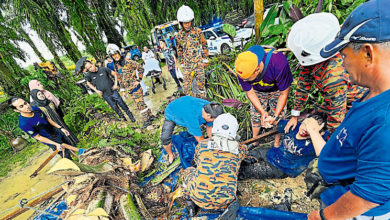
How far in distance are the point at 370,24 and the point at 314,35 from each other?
1.12m

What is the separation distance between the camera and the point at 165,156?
3.03 meters

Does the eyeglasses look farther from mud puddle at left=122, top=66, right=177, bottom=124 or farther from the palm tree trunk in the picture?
the palm tree trunk

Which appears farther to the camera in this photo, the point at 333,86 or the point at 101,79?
the point at 101,79

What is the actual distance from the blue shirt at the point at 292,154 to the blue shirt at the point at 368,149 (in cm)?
85

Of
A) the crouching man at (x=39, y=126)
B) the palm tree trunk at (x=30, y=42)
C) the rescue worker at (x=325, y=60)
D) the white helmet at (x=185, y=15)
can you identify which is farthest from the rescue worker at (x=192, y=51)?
the palm tree trunk at (x=30, y=42)

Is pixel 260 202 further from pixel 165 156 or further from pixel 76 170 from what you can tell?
pixel 76 170

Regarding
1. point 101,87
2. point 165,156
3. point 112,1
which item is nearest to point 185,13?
point 101,87

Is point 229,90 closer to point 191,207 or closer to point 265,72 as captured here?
point 265,72

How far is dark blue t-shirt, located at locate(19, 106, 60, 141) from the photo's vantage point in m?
3.03

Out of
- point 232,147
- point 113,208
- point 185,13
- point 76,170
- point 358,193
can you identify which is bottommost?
point 113,208

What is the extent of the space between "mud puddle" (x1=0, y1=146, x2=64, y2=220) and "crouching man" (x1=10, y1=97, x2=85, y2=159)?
104 cm

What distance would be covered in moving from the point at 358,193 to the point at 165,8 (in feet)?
37.5

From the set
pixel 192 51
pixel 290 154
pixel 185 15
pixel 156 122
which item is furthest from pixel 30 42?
pixel 290 154

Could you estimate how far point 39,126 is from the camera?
Result: 321 cm
